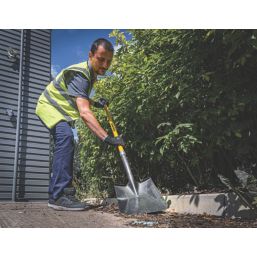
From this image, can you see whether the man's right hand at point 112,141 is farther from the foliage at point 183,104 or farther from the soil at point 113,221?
the soil at point 113,221

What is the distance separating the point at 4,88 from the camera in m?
4.47

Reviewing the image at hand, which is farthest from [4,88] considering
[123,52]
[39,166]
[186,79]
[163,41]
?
[186,79]

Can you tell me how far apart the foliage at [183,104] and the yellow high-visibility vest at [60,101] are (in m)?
0.56

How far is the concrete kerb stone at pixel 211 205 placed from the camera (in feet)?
8.07

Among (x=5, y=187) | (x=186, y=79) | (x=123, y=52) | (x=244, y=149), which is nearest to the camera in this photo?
(x=244, y=149)

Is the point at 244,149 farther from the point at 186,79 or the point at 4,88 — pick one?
the point at 4,88

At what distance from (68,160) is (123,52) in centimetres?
154

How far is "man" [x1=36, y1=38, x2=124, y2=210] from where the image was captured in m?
2.96

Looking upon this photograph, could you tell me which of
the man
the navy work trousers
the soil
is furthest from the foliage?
the navy work trousers

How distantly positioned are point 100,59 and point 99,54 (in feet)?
0.15

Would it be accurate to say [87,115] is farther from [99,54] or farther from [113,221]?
[113,221]

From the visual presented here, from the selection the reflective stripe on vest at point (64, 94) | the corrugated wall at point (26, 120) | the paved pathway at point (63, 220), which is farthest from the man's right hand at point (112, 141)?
the corrugated wall at point (26, 120)

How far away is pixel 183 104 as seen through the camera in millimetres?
2914
